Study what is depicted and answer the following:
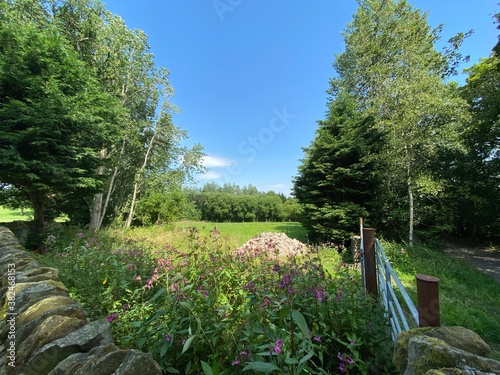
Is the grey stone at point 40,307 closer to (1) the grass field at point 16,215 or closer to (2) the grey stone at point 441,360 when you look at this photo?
(2) the grey stone at point 441,360

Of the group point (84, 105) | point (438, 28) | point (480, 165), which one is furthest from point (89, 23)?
point (480, 165)

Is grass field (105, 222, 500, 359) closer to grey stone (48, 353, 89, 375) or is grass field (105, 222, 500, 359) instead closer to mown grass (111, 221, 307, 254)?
mown grass (111, 221, 307, 254)

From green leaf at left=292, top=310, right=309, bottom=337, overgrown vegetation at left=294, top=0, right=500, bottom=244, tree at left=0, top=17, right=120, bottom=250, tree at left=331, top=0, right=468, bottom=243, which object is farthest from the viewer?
overgrown vegetation at left=294, top=0, right=500, bottom=244

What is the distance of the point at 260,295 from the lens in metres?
1.45

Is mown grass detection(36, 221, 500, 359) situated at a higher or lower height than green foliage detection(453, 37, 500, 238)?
lower

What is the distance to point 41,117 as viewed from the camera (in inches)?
186

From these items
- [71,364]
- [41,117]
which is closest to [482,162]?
[71,364]

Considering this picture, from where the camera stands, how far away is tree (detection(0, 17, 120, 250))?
4.59 meters

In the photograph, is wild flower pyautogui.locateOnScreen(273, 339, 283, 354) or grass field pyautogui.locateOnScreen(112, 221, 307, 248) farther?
grass field pyautogui.locateOnScreen(112, 221, 307, 248)

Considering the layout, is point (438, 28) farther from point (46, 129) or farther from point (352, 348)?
point (46, 129)

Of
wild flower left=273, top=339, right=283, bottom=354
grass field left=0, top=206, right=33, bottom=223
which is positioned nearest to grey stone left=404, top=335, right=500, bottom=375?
wild flower left=273, top=339, right=283, bottom=354

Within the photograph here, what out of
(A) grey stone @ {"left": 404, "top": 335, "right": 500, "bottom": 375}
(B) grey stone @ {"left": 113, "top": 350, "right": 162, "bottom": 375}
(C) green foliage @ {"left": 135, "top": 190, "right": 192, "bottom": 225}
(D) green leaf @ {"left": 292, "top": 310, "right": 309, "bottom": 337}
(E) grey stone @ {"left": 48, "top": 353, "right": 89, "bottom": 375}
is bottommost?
(E) grey stone @ {"left": 48, "top": 353, "right": 89, "bottom": 375}

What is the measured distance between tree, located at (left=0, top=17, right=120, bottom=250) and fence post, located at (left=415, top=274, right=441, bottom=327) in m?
6.18

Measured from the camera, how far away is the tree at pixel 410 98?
6609 mm
